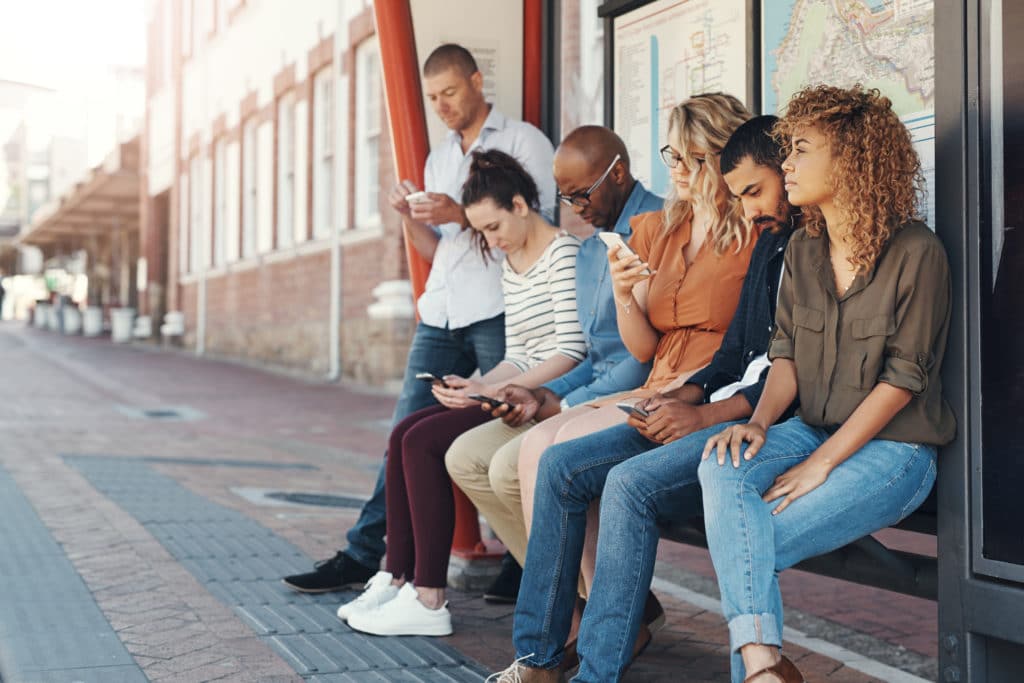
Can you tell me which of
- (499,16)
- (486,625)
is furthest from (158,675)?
(499,16)

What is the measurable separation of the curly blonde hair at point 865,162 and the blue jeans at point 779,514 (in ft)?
1.54

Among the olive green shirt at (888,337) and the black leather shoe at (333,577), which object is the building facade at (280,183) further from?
the olive green shirt at (888,337)

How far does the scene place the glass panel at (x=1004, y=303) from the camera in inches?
109

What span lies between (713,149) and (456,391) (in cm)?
114

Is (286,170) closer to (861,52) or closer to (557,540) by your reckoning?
(861,52)

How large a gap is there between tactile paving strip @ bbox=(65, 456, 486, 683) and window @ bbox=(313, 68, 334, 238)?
1081 centimetres

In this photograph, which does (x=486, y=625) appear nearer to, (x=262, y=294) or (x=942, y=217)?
(x=942, y=217)

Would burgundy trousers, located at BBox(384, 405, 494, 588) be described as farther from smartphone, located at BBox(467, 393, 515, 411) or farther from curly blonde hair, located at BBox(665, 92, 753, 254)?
curly blonde hair, located at BBox(665, 92, 753, 254)

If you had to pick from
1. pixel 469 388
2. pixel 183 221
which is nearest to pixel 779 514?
pixel 469 388

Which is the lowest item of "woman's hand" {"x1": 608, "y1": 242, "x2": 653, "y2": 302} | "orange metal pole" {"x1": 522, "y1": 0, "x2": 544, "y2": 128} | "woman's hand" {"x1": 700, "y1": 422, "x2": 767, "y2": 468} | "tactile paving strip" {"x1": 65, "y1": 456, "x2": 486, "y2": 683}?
"tactile paving strip" {"x1": 65, "y1": 456, "x2": 486, "y2": 683}

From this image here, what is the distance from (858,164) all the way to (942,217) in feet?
0.79

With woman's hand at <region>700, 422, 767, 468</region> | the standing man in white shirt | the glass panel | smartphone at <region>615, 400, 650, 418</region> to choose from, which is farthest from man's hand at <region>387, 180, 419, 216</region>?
the glass panel

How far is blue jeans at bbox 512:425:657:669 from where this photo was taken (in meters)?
3.22

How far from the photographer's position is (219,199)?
23766mm
